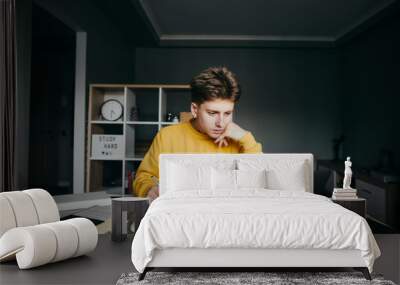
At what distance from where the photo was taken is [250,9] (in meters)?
7.23

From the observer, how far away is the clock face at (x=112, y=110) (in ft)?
21.8

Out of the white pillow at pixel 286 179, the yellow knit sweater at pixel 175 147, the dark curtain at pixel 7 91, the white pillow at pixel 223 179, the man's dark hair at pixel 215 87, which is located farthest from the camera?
the man's dark hair at pixel 215 87

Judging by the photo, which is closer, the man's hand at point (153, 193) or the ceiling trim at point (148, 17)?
the man's hand at point (153, 193)

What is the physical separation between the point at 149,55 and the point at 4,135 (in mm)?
4284

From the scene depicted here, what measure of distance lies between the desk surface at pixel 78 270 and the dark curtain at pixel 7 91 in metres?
1.10

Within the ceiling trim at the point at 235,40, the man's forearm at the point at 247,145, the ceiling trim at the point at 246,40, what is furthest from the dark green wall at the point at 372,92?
the man's forearm at the point at 247,145

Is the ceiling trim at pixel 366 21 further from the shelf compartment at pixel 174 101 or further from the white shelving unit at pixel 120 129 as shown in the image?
the white shelving unit at pixel 120 129

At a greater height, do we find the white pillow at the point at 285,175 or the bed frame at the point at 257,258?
the white pillow at the point at 285,175

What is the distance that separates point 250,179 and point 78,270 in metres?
1.78

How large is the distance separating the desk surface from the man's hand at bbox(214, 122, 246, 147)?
94.3 inches

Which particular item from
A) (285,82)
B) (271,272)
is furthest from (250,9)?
(271,272)

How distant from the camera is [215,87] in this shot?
648cm

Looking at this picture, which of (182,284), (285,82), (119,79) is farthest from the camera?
(285,82)

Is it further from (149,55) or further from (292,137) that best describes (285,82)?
(149,55)
